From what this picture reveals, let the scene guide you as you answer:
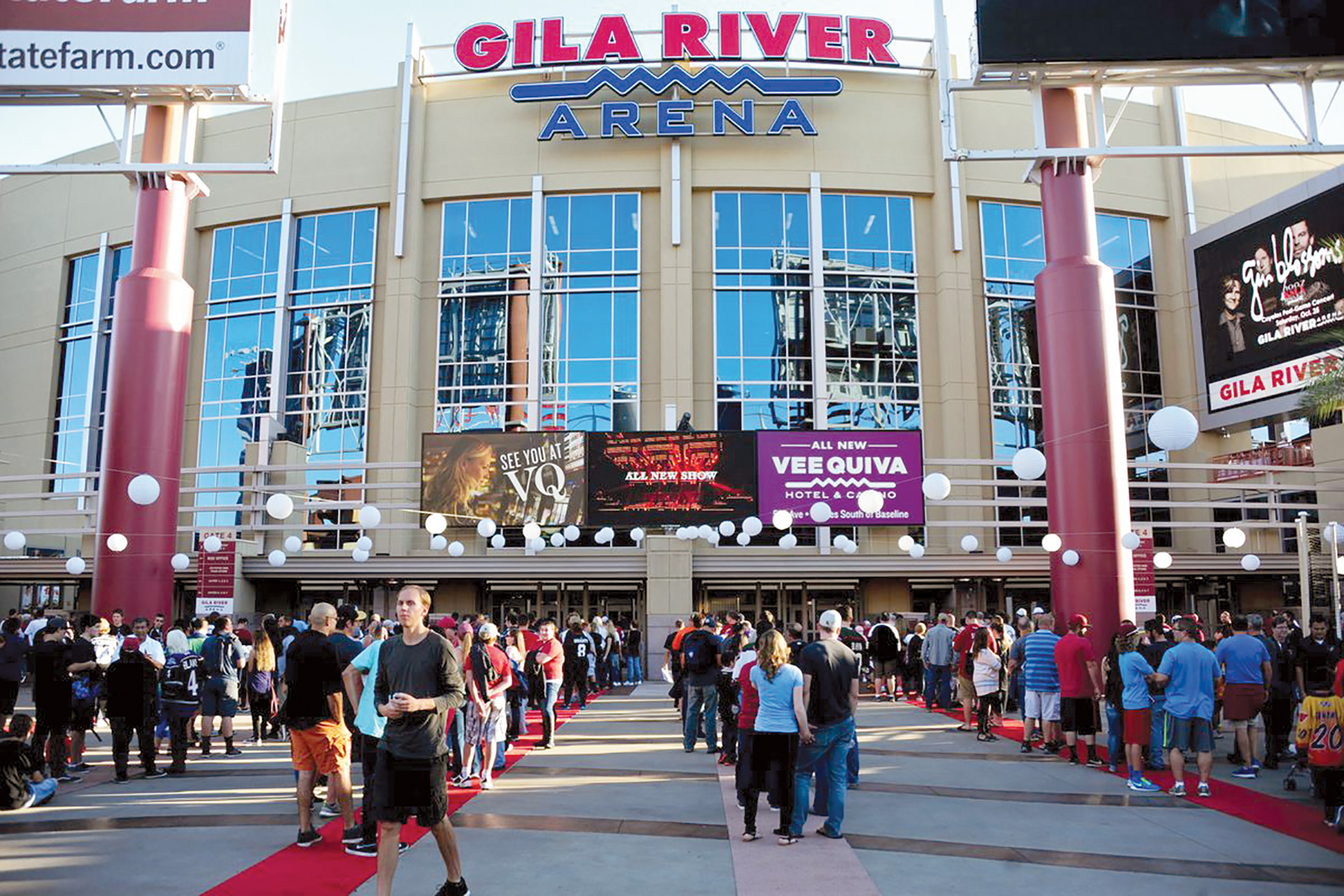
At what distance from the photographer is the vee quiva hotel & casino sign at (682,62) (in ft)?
104

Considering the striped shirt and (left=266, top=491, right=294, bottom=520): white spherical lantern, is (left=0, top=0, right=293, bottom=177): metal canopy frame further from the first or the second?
the striped shirt

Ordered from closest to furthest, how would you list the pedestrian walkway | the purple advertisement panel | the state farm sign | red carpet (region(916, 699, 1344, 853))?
the pedestrian walkway
red carpet (region(916, 699, 1344, 853))
the state farm sign
the purple advertisement panel

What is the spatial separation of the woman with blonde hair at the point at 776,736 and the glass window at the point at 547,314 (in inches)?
926

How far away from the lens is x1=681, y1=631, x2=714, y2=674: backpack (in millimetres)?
12375

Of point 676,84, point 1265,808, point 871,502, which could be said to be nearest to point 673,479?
point 871,502

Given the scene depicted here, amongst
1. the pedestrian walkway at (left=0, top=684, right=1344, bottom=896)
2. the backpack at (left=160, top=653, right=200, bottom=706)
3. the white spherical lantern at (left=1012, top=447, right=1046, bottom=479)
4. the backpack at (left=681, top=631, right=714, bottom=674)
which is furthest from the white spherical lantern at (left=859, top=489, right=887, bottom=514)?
the backpack at (left=160, top=653, right=200, bottom=706)

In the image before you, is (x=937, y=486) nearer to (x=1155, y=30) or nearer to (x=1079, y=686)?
(x=1079, y=686)

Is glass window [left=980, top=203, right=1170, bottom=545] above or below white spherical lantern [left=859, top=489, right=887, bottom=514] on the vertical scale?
above

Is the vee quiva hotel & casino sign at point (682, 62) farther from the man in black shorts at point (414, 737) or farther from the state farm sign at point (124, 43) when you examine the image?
the man in black shorts at point (414, 737)

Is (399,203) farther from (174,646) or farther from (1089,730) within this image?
(1089,730)

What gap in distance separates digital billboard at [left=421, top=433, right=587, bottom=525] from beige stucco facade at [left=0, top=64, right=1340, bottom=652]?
3.72 metres

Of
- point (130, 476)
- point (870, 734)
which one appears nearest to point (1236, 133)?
point (870, 734)

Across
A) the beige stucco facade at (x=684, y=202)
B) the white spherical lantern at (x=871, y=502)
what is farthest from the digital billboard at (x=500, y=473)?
the white spherical lantern at (x=871, y=502)

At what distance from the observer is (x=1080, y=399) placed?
1798 centimetres
